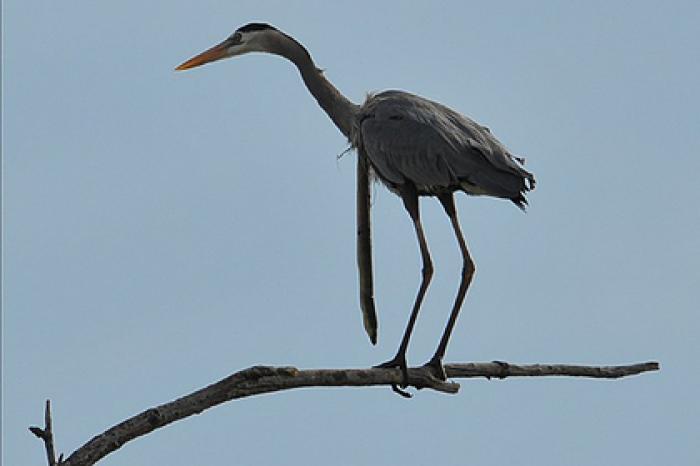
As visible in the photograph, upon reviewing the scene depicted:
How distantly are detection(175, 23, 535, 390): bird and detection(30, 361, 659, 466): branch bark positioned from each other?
0.61 meters

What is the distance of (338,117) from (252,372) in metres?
4.75

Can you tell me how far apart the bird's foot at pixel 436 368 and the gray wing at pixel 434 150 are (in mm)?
1201

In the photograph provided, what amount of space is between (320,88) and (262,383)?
4.88m

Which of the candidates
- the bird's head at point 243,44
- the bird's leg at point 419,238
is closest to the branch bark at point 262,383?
the bird's leg at point 419,238

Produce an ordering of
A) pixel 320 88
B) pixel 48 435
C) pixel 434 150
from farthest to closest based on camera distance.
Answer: pixel 320 88
pixel 434 150
pixel 48 435

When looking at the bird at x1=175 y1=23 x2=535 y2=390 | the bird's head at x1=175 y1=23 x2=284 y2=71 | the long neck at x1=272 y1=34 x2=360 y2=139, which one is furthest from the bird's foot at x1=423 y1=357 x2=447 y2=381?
the bird's head at x1=175 y1=23 x2=284 y2=71

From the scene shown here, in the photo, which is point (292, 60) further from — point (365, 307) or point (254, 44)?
point (365, 307)

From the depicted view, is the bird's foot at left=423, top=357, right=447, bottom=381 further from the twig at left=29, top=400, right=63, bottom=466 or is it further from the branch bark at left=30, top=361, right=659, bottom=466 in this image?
the twig at left=29, top=400, right=63, bottom=466

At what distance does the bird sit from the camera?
972 cm

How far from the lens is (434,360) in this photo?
30.5ft

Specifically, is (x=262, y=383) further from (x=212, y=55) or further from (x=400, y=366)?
(x=212, y=55)

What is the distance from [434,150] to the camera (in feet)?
32.7

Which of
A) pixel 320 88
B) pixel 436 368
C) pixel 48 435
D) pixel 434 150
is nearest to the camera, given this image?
pixel 48 435

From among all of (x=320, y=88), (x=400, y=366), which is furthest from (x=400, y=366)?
(x=320, y=88)
